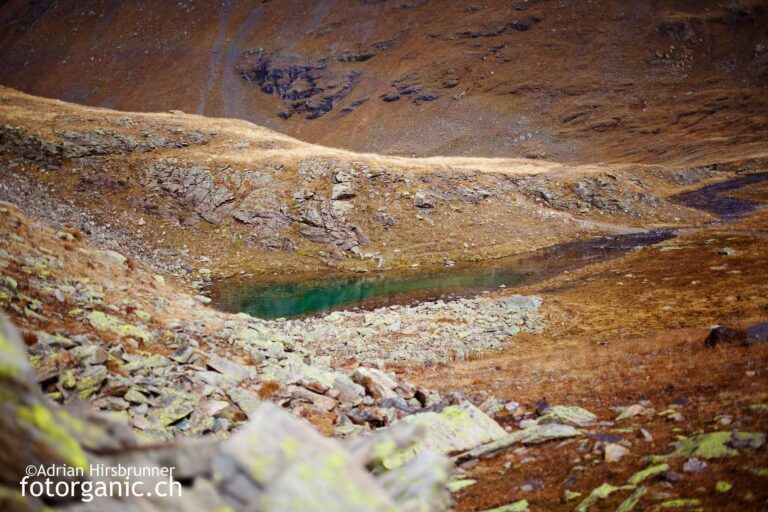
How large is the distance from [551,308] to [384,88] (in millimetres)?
134327

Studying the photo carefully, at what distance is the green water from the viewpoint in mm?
36188

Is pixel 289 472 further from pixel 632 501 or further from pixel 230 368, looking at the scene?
pixel 230 368

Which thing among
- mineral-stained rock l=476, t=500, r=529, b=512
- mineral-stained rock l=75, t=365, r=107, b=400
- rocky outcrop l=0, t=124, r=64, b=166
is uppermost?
rocky outcrop l=0, t=124, r=64, b=166

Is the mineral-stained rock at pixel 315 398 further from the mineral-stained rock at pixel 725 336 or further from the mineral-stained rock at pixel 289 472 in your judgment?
the mineral-stained rock at pixel 725 336

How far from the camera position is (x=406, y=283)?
41.5 meters

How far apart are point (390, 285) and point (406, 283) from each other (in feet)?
5.09

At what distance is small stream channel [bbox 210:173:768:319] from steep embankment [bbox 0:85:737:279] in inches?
115

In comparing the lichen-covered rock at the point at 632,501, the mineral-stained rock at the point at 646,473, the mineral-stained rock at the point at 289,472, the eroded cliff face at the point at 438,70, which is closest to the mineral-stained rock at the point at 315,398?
the mineral-stained rock at the point at 646,473

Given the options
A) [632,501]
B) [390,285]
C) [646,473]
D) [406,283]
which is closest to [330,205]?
[390,285]

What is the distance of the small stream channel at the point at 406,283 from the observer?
119 feet

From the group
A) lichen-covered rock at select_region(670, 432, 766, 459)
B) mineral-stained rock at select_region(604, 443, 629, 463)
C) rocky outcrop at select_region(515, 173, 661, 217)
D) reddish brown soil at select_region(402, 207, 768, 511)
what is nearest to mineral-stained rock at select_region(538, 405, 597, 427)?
reddish brown soil at select_region(402, 207, 768, 511)

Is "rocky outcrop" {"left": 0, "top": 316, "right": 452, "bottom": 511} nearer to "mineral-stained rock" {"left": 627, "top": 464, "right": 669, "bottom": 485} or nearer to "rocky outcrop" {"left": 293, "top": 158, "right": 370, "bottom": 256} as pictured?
"mineral-stained rock" {"left": 627, "top": 464, "right": 669, "bottom": 485}

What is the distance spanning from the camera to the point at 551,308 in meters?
30.1

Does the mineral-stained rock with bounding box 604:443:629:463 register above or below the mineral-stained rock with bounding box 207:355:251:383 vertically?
above
